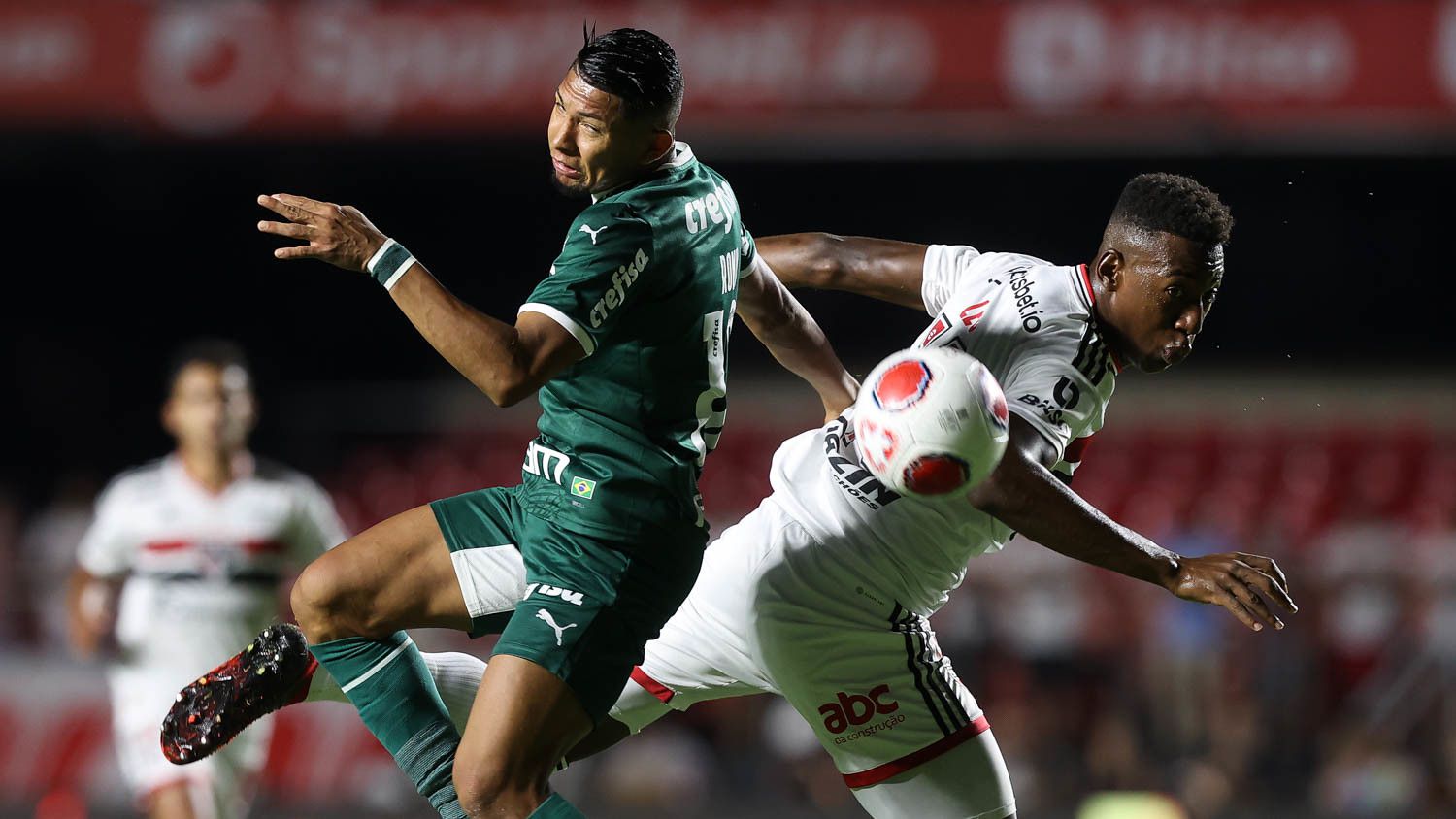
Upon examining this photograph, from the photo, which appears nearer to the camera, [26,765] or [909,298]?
[909,298]

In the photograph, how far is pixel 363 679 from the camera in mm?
3553

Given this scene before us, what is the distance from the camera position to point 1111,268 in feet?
12.3

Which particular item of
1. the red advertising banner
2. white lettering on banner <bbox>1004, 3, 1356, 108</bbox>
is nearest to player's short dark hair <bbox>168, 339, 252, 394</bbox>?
the red advertising banner

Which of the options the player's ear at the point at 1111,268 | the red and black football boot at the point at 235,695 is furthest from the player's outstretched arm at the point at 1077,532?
the red and black football boot at the point at 235,695

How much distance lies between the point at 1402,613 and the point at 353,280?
9.79 metres

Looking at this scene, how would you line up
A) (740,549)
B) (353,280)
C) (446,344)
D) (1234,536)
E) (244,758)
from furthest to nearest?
(353,280)
(1234,536)
(244,758)
(740,549)
(446,344)

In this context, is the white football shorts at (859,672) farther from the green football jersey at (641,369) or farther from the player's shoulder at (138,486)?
the player's shoulder at (138,486)

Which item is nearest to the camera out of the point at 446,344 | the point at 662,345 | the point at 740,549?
the point at 446,344

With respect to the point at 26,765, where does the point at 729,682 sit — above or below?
above

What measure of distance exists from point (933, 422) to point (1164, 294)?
2.35ft

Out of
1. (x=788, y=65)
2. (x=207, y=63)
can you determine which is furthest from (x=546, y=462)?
(x=207, y=63)

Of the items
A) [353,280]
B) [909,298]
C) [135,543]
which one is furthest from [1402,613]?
[353,280]

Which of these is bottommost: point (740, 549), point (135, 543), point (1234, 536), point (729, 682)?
point (1234, 536)

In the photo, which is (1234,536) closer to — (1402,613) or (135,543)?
(1402,613)
